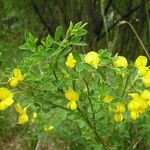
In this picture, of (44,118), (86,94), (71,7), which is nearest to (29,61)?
(86,94)

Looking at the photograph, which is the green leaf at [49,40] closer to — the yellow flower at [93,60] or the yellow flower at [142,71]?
the yellow flower at [93,60]

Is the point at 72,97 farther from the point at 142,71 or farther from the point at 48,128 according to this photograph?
the point at 48,128

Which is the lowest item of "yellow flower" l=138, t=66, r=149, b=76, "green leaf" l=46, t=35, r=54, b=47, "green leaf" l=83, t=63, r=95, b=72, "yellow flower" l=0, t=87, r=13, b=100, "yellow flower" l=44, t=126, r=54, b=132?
"yellow flower" l=44, t=126, r=54, b=132

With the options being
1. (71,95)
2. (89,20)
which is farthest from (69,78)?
(89,20)

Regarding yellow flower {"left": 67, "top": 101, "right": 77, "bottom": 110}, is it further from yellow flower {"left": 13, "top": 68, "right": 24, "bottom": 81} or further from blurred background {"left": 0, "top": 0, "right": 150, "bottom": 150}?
blurred background {"left": 0, "top": 0, "right": 150, "bottom": 150}

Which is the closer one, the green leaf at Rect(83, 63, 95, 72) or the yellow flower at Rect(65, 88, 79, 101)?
the green leaf at Rect(83, 63, 95, 72)

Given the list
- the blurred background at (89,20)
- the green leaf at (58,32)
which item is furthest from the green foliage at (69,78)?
the blurred background at (89,20)

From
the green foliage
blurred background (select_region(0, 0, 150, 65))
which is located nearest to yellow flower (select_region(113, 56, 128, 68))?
the green foliage
